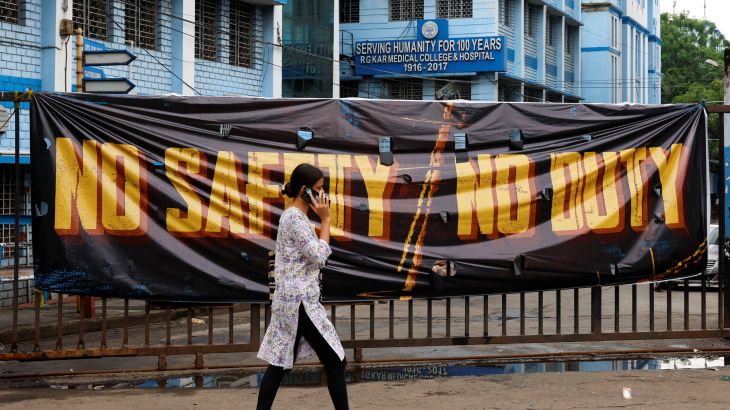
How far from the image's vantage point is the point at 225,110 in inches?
352

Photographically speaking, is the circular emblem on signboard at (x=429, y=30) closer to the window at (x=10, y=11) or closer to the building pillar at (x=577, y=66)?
the building pillar at (x=577, y=66)

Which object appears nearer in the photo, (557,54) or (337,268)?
(337,268)

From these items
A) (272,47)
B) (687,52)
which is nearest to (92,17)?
(272,47)

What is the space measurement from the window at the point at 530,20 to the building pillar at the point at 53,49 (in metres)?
25.8

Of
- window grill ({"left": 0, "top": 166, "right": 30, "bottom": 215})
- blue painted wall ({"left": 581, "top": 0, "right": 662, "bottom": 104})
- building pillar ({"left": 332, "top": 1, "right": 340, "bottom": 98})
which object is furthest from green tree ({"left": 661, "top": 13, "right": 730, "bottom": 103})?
window grill ({"left": 0, "top": 166, "right": 30, "bottom": 215})

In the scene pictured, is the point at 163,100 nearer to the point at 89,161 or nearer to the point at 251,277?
the point at 89,161

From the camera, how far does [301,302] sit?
627cm

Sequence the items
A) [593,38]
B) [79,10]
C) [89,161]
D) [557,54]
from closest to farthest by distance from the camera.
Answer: [89,161] < [79,10] < [557,54] < [593,38]

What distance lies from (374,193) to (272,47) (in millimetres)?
18846

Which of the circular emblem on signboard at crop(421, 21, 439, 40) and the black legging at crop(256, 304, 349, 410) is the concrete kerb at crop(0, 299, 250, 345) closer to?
the black legging at crop(256, 304, 349, 410)

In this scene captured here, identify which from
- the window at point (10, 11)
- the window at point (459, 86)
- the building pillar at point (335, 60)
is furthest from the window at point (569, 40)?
the window at point (10, 11)

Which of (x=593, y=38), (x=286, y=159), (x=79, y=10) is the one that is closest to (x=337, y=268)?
(x=286, y=159)

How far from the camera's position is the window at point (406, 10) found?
38188 mm

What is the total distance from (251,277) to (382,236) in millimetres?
1216
